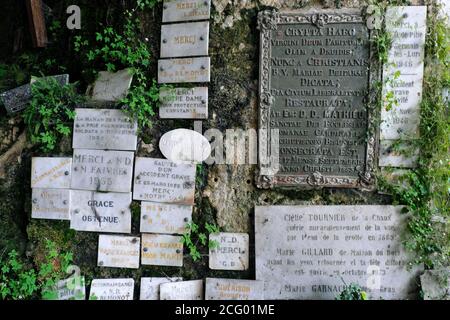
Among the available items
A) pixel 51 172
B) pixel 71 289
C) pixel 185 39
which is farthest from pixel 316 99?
pixel 71 289

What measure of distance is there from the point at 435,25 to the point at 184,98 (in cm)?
255

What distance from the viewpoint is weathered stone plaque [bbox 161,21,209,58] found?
13.6ft

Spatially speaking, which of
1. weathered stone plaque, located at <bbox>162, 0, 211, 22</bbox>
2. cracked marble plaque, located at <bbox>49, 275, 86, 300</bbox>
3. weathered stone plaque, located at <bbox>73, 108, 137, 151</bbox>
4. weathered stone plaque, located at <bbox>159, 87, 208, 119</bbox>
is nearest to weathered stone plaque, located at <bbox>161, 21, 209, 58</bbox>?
weathered stone plaque, located at <bbox>162, 0, 211, 22</bbox>

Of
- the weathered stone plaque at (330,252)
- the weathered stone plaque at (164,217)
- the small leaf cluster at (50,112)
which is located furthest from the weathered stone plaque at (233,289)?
the small leaf cluster at (50,112)

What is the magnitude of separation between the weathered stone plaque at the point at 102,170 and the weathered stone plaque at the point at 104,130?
0.07 metres

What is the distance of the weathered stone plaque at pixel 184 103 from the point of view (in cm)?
411

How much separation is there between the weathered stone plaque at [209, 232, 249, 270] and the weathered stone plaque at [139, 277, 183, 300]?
1.43 feet

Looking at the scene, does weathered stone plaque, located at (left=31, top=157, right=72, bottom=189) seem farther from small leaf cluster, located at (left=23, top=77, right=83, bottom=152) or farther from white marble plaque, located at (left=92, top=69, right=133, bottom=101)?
white marble plaque, located at (left=92, top=69, right=133, bottom=101)

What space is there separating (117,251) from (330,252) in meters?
2.12

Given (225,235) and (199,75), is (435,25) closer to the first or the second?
(199,75)

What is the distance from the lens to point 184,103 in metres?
4.13

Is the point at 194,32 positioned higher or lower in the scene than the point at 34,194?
higher
